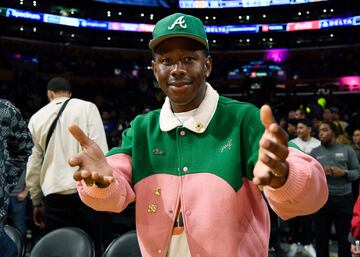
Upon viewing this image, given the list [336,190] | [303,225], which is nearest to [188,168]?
[336,190]

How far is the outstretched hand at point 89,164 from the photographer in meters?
1.33

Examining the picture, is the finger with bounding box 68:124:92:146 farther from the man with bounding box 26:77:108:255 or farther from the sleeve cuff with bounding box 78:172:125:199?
the man with bounding box 26:77:108:255

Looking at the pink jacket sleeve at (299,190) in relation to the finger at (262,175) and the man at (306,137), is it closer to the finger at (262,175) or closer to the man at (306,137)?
the finger at (262,175)

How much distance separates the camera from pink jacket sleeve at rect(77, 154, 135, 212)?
1454 millimetres

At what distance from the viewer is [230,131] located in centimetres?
152

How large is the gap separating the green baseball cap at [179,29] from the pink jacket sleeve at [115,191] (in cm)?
44

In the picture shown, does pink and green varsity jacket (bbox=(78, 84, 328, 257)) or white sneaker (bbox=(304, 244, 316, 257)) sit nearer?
pink and green varsity jacket (bbox=(78, 84, 328, 257))

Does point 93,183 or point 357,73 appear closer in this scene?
point 93,183

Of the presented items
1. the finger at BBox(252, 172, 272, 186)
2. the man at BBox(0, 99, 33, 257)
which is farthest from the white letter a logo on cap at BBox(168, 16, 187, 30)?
the man at BBox(0, 99, 33, 257)

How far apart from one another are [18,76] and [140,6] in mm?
9992

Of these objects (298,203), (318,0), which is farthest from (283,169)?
(318,0)

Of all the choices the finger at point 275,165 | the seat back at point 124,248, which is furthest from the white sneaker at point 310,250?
the finger at point 275,165

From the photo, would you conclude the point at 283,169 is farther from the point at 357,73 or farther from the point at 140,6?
the point at 140,6

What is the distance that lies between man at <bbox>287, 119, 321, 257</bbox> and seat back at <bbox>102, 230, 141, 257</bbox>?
3061mm
